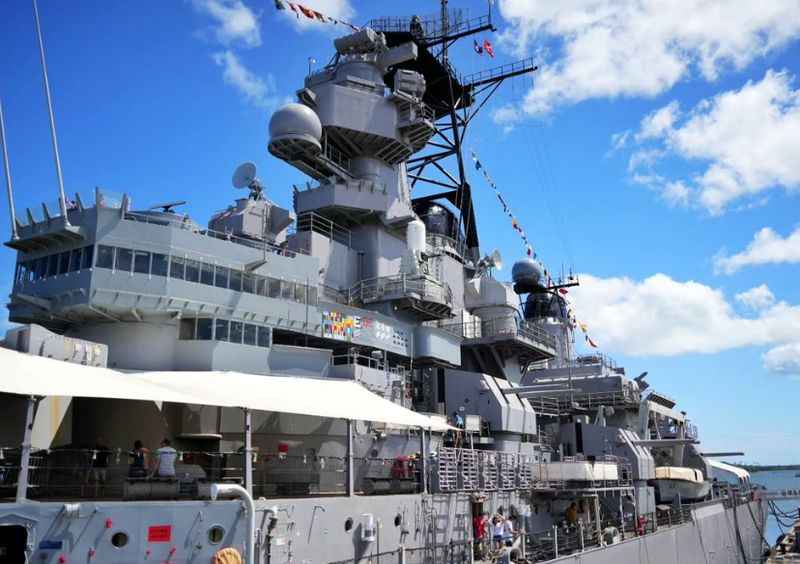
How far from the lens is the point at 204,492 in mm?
13547

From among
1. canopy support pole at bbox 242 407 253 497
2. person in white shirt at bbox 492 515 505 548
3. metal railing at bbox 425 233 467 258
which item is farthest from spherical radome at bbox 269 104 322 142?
person in white shirt at bbox 492 515 505 548

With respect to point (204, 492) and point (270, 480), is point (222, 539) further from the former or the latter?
point (270, 480)

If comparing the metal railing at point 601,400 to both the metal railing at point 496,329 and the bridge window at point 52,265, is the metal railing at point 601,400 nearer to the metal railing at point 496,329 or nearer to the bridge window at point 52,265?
the metal railing at point 496,329

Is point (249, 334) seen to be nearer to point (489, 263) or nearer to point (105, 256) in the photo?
point (105, 256)

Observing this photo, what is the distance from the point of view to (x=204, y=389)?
1524 centimetres

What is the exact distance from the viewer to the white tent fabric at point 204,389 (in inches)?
495

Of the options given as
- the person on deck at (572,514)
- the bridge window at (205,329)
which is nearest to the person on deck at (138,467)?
the bridge window at (205,329)

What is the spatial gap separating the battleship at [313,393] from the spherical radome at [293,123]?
0.09 meters

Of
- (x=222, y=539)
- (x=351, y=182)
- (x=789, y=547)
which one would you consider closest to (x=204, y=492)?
(x=222, y=539)

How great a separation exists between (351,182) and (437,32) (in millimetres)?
18844

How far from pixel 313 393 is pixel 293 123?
543 inches

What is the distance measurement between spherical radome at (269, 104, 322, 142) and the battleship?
0.29ft

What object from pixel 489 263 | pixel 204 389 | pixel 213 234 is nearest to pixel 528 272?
pixel 489 263

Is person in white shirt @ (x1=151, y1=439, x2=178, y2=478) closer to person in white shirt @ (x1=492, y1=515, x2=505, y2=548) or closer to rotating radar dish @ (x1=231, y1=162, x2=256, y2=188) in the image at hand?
person in white shirt @ (x1=492, y1=515, x2=505, y2=548)
